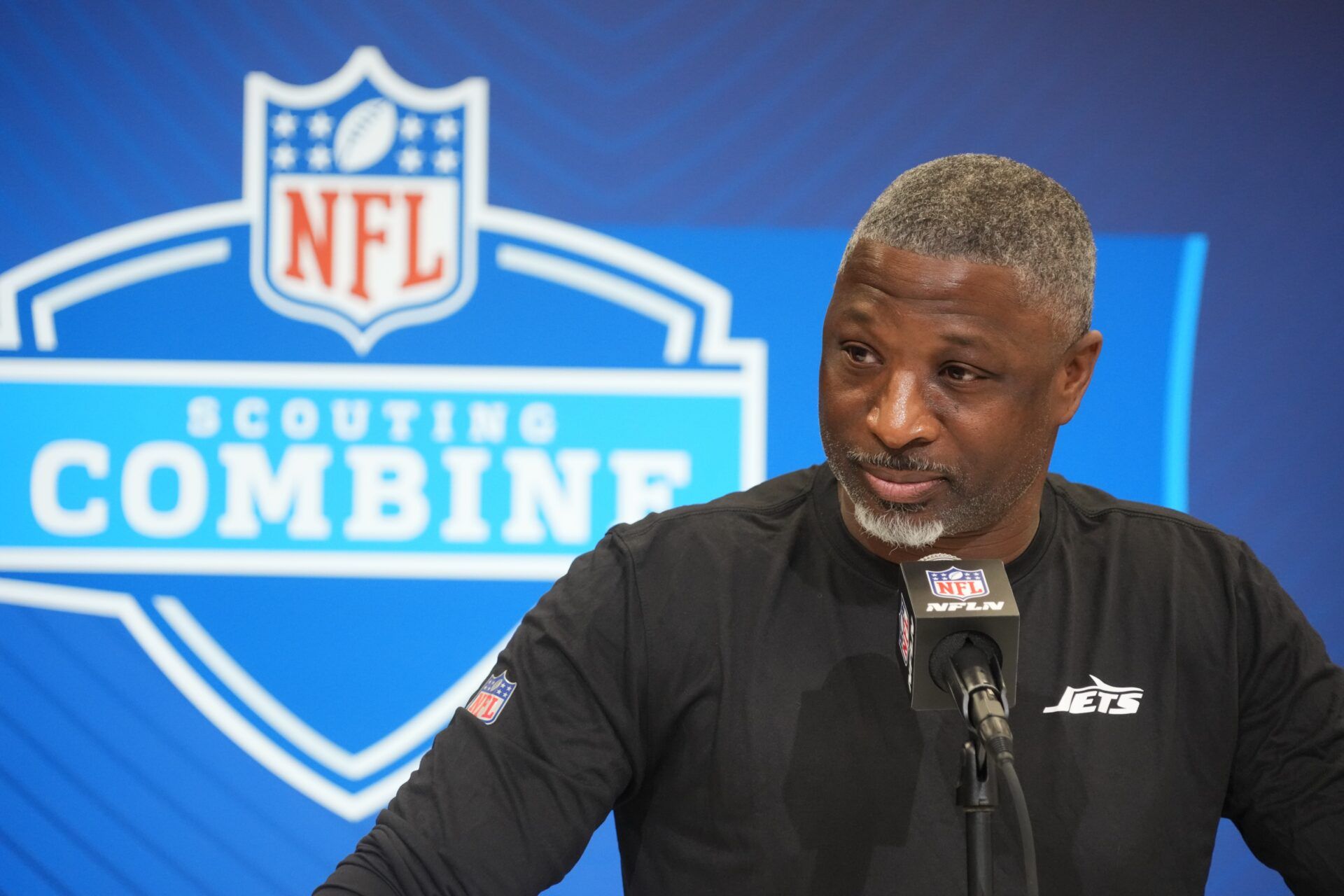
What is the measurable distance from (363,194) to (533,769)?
50.5 inches

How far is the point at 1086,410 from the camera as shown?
2.11 m

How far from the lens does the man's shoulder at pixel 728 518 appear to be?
128cm

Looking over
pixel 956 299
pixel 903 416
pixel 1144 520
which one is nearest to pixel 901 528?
pixel 903 416

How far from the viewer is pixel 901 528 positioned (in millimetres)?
1166

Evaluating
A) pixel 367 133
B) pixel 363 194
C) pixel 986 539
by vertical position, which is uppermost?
pixel 367 133

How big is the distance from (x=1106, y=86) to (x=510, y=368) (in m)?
1.13

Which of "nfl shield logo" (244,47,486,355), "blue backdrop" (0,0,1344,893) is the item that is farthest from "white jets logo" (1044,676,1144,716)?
"nfl shield logo" (244,47,486,355)

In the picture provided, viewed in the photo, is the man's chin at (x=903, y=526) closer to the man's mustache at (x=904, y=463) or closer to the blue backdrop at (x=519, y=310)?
the man's mustache at (x=904, y=463)

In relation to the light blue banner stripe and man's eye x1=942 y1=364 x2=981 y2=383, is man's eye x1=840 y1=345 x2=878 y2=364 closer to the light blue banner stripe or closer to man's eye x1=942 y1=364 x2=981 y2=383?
man's eye x1=942 y1=364 x2=981 y2=383

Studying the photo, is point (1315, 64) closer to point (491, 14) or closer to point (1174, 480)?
point (1174, 480)

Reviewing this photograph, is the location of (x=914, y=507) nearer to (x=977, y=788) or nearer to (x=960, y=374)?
(x=960, y=374)

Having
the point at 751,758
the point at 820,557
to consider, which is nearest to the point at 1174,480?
the point at 820,557

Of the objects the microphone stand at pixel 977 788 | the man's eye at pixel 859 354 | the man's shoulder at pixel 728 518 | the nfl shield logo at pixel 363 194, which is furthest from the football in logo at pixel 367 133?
the microphone stand at pixel 977 788

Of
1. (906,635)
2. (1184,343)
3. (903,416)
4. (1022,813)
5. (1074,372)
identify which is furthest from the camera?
(1184,343)
